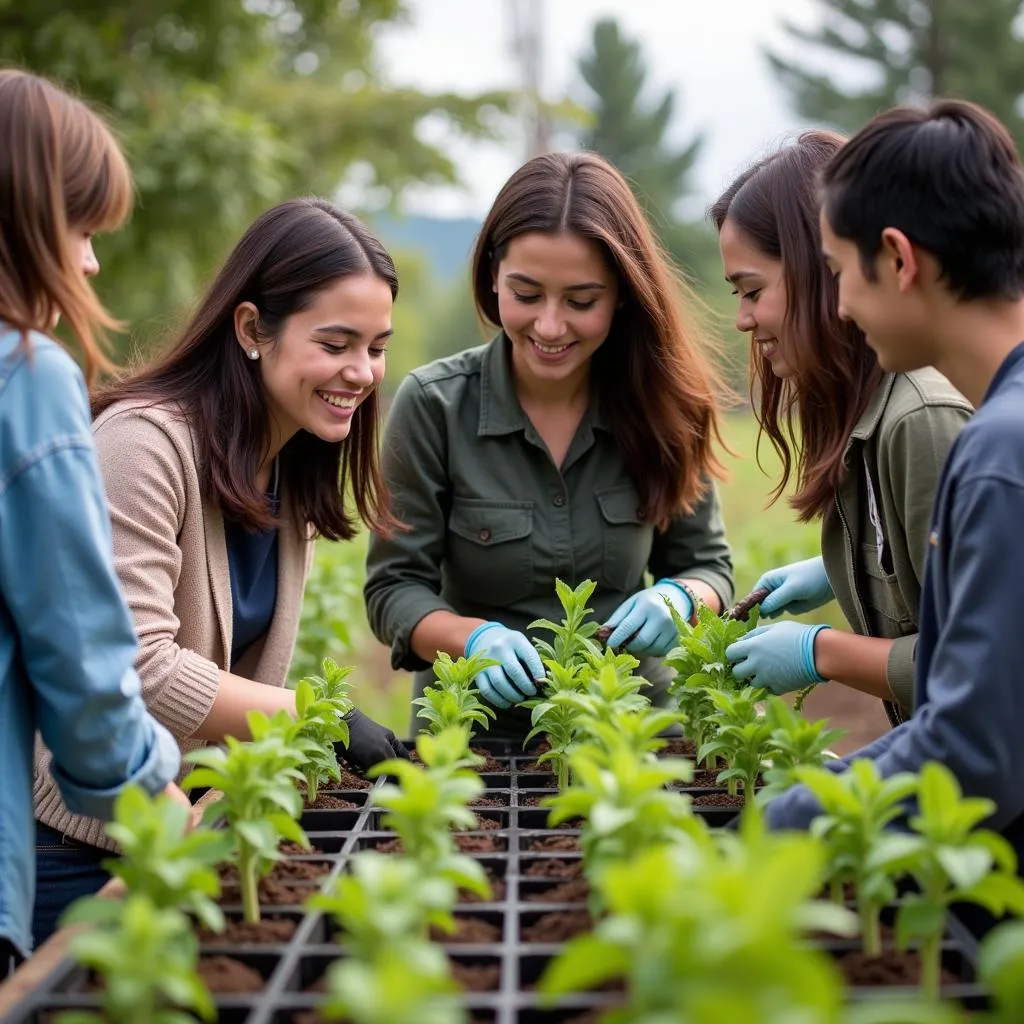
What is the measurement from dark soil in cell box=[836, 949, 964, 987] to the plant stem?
0.85 meters

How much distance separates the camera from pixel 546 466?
336 centimetres

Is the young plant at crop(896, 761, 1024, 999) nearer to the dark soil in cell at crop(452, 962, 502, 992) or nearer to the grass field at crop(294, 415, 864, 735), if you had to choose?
the dark soil in cell at crop(452, 962, 502, 992)

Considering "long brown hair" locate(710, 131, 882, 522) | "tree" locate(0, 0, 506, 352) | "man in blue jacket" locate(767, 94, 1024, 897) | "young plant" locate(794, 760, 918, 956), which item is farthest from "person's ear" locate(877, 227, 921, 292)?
"tree" locate(0, 0, 506, 352)

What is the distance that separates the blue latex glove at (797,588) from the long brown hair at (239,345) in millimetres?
1241

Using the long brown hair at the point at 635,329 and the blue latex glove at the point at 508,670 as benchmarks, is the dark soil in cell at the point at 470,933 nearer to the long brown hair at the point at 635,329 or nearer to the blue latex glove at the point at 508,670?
the blue latex glove at the point at 508,670

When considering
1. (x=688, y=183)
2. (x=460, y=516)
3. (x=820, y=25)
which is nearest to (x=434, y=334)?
(x=688, y=183)

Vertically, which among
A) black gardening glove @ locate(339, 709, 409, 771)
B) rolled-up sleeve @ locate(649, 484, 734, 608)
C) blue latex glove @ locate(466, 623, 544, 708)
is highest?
rolled-up sleeve @ locate(649, 484, 734, 608)

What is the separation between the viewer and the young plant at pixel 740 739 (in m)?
2.22

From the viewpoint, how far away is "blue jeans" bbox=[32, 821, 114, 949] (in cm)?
246

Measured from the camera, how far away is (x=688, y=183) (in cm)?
4634

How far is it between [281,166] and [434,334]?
42260 mm

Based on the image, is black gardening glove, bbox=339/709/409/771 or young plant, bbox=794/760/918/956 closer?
young plant, bbox=794/760/918/956

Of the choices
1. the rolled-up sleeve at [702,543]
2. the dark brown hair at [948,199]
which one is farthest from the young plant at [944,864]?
the rolled-up sleeve at [702,543]

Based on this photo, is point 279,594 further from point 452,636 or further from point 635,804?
point 635,804
